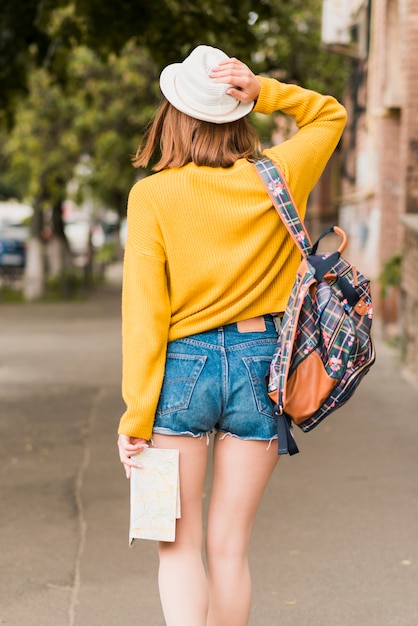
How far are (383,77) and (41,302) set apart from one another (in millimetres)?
9948

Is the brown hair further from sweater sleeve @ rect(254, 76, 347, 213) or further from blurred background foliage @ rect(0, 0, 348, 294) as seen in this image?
blurred background foliage @ rect(0, 0, 348, 294)

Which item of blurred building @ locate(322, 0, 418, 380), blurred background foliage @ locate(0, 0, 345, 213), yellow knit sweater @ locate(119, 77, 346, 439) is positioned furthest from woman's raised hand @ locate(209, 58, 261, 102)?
blurred building @ locate(322, 0, 418, 380)

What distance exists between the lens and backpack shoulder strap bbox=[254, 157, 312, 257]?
2.93 m

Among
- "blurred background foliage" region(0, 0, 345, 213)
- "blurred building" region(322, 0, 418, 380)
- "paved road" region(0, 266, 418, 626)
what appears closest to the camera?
"paved road" region(0, 266, 418, 626)

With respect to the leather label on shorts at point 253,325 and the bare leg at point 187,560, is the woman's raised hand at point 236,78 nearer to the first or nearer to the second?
the leather label on shorts at point 253,325

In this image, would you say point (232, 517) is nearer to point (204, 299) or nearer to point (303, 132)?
point (204, 299)

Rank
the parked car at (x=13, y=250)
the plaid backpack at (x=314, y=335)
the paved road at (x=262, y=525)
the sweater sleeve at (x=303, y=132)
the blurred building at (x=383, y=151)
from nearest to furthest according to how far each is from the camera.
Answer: the plaid backpack at (x=314, y=335) → the sweater sleeve at (x=303, y=132) → the paved road at (x=262, y=525) → the blurred building at (x=383, y=151) → the parked car at (x=13, y=250)

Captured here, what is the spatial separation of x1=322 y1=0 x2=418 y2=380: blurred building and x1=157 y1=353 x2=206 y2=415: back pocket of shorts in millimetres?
7238

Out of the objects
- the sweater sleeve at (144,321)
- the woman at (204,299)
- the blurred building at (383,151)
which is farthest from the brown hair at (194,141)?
the blurred building at (383,151)

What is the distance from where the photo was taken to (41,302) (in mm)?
22781

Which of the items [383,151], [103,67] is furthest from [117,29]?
[103,67]

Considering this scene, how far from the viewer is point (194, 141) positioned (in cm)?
297

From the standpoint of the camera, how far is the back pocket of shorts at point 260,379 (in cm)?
296

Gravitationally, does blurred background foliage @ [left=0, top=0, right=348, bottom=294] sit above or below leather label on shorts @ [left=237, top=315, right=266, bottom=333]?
above
